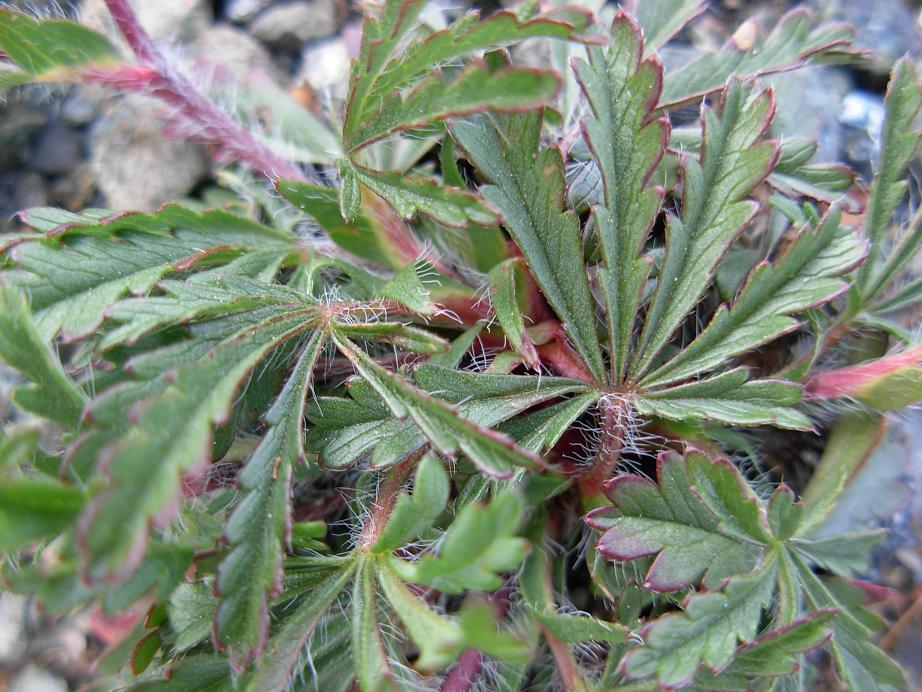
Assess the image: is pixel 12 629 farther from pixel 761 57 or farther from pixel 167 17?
pixel 761 57

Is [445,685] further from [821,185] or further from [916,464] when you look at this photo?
[821,185]

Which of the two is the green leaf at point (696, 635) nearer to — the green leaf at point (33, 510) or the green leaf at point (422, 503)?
the green leaf at point (422, 503)

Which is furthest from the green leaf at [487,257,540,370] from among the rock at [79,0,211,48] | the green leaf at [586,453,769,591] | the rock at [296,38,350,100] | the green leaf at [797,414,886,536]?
the rock at [79,0,211,48]

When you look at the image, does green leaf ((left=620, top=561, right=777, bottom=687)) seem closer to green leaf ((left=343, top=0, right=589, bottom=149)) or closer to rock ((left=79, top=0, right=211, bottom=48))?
green leaf ((left=343, top=0, right=589, bottom=149))

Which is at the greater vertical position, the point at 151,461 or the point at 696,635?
the point at 151,461

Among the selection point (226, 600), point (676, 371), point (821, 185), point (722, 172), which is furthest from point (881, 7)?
point (226, 600)

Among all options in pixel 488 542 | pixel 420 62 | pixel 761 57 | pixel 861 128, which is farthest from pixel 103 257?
pixel 861 128

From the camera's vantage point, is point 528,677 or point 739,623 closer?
point 739,623
